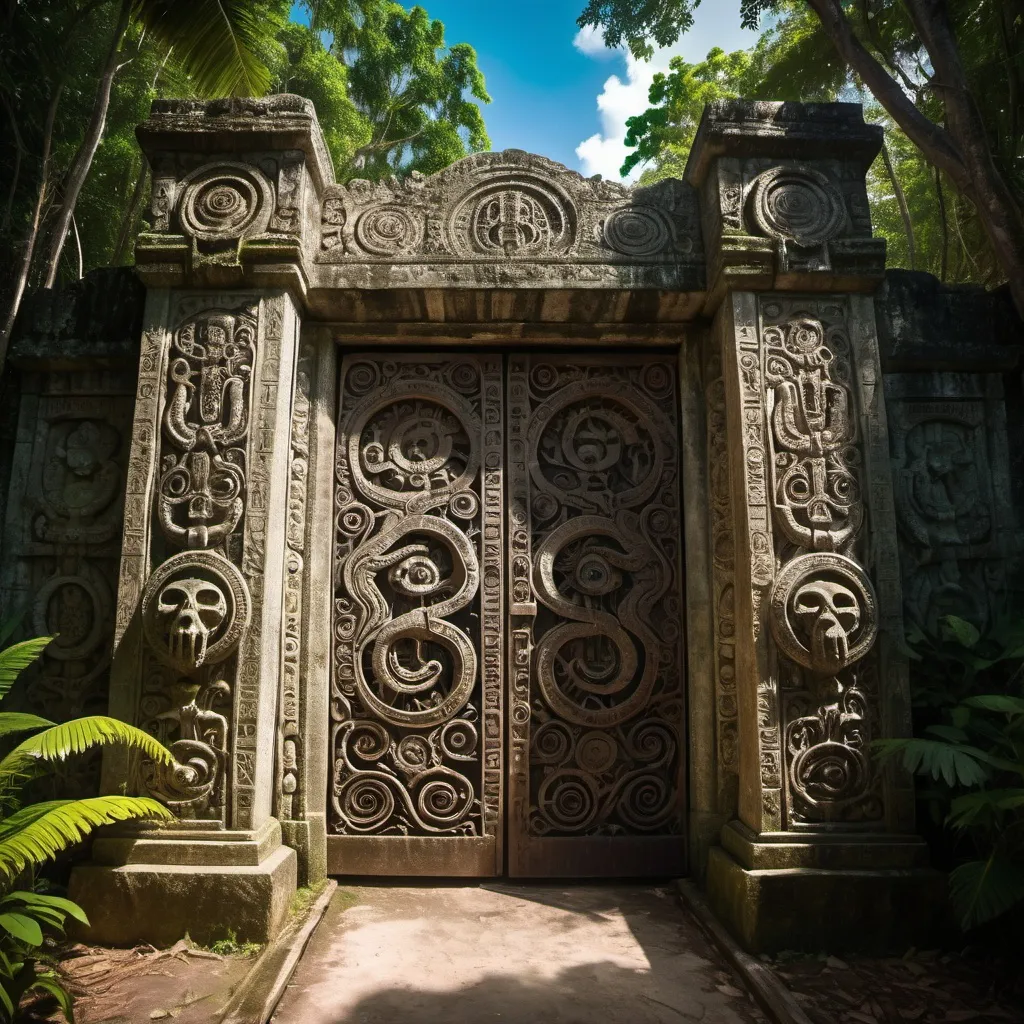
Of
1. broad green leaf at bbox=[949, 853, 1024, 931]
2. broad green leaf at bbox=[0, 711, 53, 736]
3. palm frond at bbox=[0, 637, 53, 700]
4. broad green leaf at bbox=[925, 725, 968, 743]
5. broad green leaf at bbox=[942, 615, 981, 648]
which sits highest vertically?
broad green leaf at bbox=[942, 615, 981, 648]

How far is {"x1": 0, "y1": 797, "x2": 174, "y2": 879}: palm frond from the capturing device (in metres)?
2.98

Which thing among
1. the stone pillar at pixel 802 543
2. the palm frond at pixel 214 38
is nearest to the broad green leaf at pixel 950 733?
the stone pillar at pixel 802 543

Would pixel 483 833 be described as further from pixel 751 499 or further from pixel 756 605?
pixel 751 499

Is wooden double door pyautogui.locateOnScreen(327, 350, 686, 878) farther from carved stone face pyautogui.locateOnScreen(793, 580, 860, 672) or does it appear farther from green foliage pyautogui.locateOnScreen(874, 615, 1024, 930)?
green foliage pyautogui.locateOnScreen(874, 615, 1024, 930)

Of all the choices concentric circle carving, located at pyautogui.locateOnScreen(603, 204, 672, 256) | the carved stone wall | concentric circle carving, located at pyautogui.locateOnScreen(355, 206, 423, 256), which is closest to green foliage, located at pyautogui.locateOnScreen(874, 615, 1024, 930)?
concentric circle carving, located at pyautogui.locateOnScreen(603, 204, 672, 256)

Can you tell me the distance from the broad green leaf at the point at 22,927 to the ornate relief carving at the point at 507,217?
11.4ft

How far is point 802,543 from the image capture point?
13.6 feet

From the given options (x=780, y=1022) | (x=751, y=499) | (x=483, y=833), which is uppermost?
(x=751, y=499)

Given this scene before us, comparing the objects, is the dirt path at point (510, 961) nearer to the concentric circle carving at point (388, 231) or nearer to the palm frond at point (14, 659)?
the palm frond at point (14, 659)

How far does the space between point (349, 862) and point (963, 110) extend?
219 inches

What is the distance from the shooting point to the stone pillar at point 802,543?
3.83 metres

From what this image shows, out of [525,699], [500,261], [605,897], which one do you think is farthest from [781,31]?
[605,897]

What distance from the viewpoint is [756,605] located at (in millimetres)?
4074

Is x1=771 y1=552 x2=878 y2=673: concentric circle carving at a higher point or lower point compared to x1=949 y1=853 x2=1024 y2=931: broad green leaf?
higher
